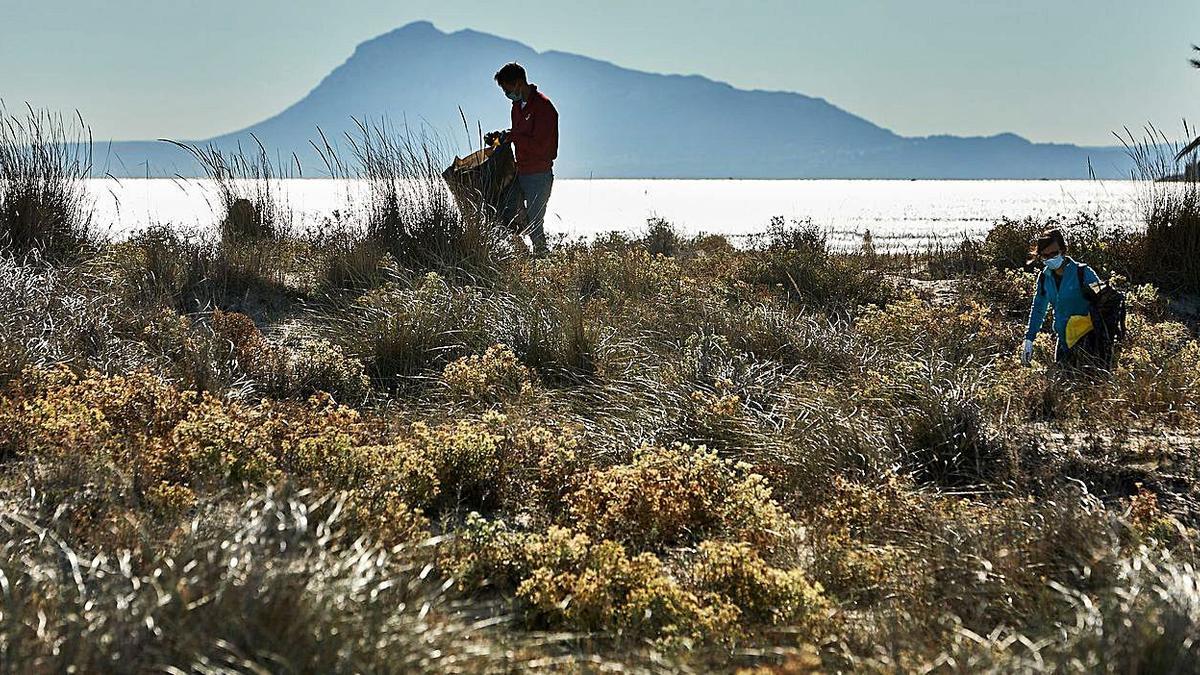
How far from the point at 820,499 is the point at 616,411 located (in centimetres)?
143

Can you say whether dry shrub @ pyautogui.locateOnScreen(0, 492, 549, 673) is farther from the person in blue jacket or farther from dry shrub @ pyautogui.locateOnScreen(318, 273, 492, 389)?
the person in blue jacket

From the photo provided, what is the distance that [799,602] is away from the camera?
10.1 feet

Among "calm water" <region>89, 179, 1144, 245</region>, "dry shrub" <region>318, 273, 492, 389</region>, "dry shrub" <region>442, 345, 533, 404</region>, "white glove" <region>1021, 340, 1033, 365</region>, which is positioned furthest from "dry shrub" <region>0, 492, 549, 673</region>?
"calm water" <region>89, 179, 1144, 245</region>

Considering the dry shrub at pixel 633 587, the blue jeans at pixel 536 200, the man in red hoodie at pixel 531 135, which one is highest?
the man in red hoodie at pixel 531 135

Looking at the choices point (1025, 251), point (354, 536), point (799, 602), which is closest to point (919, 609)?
point (799, 602)

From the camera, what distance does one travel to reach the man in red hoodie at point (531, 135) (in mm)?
10094

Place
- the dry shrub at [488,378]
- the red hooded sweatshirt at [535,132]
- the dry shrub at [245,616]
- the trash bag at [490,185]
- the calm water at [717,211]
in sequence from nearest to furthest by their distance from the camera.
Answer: the dry shrub at [245,616], the dry shrub at [488,378], the trash bag at [490,185], the red hooded sweatshirt at [535,132], the calm water at [717,211]

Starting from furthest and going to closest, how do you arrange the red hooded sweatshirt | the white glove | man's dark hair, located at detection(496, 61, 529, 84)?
the red hooded sweatshirt, man's dark hair, located at detection(496, 61, 529, 84), the white glove

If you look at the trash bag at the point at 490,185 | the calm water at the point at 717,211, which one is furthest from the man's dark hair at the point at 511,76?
the calm water at the point at 717,211

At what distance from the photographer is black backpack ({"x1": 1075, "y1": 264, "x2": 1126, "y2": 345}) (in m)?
6.33

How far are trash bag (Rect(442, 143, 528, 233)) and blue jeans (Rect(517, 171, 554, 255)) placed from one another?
76mm

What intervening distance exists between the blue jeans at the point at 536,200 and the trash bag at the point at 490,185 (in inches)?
Result: 3.0

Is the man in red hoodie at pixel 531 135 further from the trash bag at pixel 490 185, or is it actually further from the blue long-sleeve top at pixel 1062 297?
the blue long-sleeve top at pixel 1062 297

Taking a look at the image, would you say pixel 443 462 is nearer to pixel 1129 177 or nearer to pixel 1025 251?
pixel 1129 177
